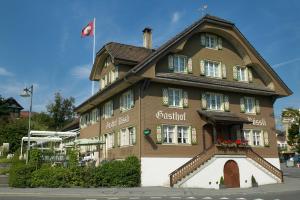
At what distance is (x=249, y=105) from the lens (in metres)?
30.8

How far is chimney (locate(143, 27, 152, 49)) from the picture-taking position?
110 ft

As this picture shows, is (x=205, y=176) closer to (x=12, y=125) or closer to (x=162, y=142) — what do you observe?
A: (x=162, y=142)

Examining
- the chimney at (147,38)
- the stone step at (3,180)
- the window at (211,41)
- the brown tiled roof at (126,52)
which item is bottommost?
the stone step at (3,180)

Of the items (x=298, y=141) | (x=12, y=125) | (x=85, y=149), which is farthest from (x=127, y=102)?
(x=298, y=141)

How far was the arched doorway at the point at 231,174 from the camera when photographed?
26.1 meters

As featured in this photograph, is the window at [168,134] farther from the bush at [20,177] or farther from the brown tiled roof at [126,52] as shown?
the bush at [20,177]

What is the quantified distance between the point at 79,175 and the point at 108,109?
9405mm

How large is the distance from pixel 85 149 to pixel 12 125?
2213 cm

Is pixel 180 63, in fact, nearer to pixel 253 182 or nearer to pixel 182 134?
pixel 182 134

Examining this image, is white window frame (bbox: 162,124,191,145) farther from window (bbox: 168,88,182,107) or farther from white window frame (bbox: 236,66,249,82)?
white window frame (bbox: 236,66,249,82)

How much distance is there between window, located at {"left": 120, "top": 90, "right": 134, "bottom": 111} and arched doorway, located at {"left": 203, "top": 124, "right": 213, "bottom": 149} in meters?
5.87

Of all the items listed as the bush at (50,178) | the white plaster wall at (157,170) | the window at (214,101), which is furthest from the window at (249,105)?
the bush at (50,178)

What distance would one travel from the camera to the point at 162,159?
25.0m

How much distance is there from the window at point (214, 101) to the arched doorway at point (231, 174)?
452cm
